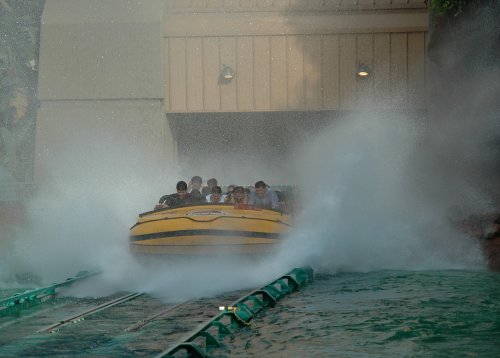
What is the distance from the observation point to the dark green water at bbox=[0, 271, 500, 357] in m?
8.19

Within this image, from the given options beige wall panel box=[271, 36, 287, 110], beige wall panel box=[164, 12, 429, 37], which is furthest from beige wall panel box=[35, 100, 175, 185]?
beige wall panel box=[271, 36, 287, 110]

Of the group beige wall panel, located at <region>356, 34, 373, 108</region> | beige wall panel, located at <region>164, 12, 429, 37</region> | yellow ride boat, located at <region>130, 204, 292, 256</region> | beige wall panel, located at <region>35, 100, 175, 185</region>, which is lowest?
yellow ride boat, located at <region>130, 204, 292, 256</region>

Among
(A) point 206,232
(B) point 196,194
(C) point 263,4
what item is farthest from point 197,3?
(A) point 206,232

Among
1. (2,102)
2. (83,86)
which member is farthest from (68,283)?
(2,102)

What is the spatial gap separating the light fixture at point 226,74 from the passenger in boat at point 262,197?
34.7 ft

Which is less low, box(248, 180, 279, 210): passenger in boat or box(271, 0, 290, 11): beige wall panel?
box(271, 0, 290, 11): beige wall panel

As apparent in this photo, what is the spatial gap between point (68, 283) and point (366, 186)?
254 inches

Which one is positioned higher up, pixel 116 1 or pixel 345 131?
pixel 116 1

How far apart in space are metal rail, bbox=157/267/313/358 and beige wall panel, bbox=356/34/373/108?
44.2 feet

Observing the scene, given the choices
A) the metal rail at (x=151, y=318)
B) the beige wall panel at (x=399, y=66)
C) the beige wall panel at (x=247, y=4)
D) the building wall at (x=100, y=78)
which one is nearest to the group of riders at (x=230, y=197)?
the metal rail at (x=151, y=318)

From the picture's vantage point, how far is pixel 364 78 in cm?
2605

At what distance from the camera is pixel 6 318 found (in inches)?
418

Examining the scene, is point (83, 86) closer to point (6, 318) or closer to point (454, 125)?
point (454, 125)

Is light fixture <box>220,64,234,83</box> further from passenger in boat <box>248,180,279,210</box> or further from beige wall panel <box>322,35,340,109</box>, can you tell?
passenger in boat <box>248,180,279,210</box>
